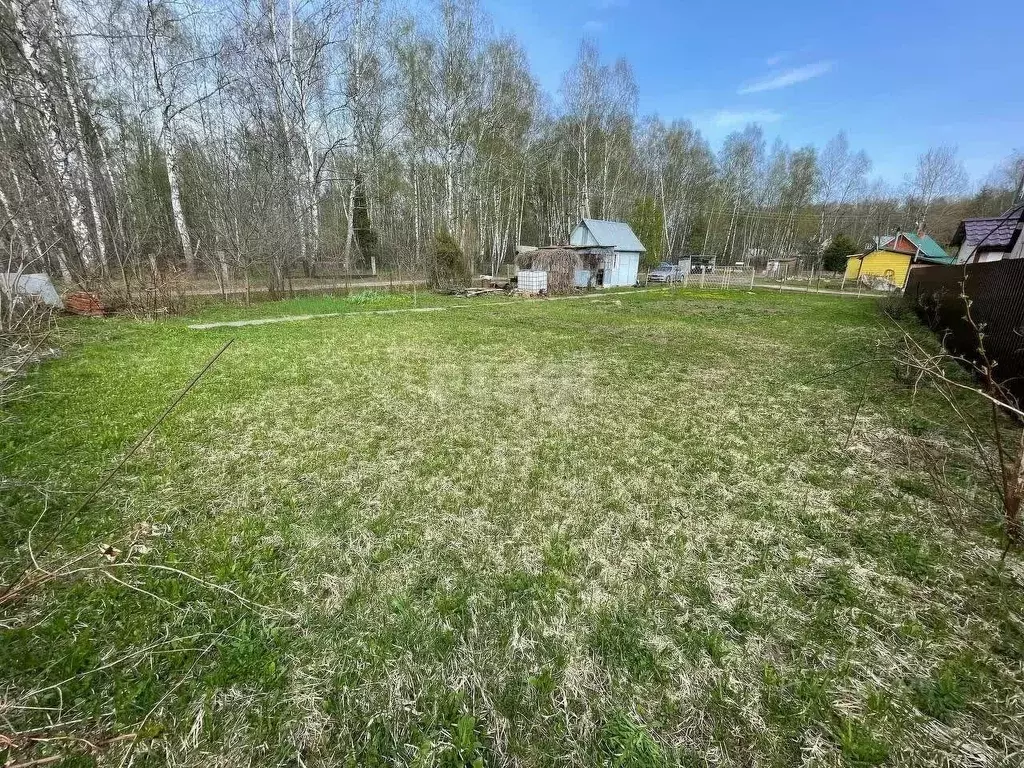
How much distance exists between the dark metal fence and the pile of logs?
50.3 ft

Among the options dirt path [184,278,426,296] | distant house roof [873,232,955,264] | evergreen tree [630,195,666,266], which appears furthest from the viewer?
evergreen tree [630,195,666,266]

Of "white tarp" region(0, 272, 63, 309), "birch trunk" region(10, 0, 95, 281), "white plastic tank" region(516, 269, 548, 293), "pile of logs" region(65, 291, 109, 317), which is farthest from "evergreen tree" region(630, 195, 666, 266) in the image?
"white tarp" region(0, 272, 63, 309)

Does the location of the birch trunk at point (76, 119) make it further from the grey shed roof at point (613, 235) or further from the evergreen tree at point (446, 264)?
the grey shed roof at point (613, 235)

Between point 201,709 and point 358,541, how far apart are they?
1104 millimetres

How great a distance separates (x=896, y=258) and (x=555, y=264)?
2685 centimetres

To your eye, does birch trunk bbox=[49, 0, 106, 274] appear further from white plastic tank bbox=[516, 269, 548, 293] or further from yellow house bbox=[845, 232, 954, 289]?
yellow house bbox=[845, 232, 954, 289]

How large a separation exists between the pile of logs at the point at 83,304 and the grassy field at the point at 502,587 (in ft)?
21.7

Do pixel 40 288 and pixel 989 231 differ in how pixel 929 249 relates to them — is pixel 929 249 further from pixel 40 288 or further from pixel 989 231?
pixel 40 288

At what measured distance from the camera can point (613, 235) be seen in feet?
80.2

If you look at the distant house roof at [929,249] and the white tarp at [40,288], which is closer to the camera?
the white tarp at [40,288]

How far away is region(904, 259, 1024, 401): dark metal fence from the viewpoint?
5.04 meters

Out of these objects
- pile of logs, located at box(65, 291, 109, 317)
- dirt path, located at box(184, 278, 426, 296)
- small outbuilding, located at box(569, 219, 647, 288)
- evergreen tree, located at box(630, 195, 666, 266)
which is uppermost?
evergreen tree, located at box(630, 195, 666, 266)

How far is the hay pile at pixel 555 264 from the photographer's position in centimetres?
1891

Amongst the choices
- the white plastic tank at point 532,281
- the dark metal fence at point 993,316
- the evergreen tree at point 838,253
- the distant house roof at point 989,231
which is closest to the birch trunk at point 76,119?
the white plastic tank at point 532,281
